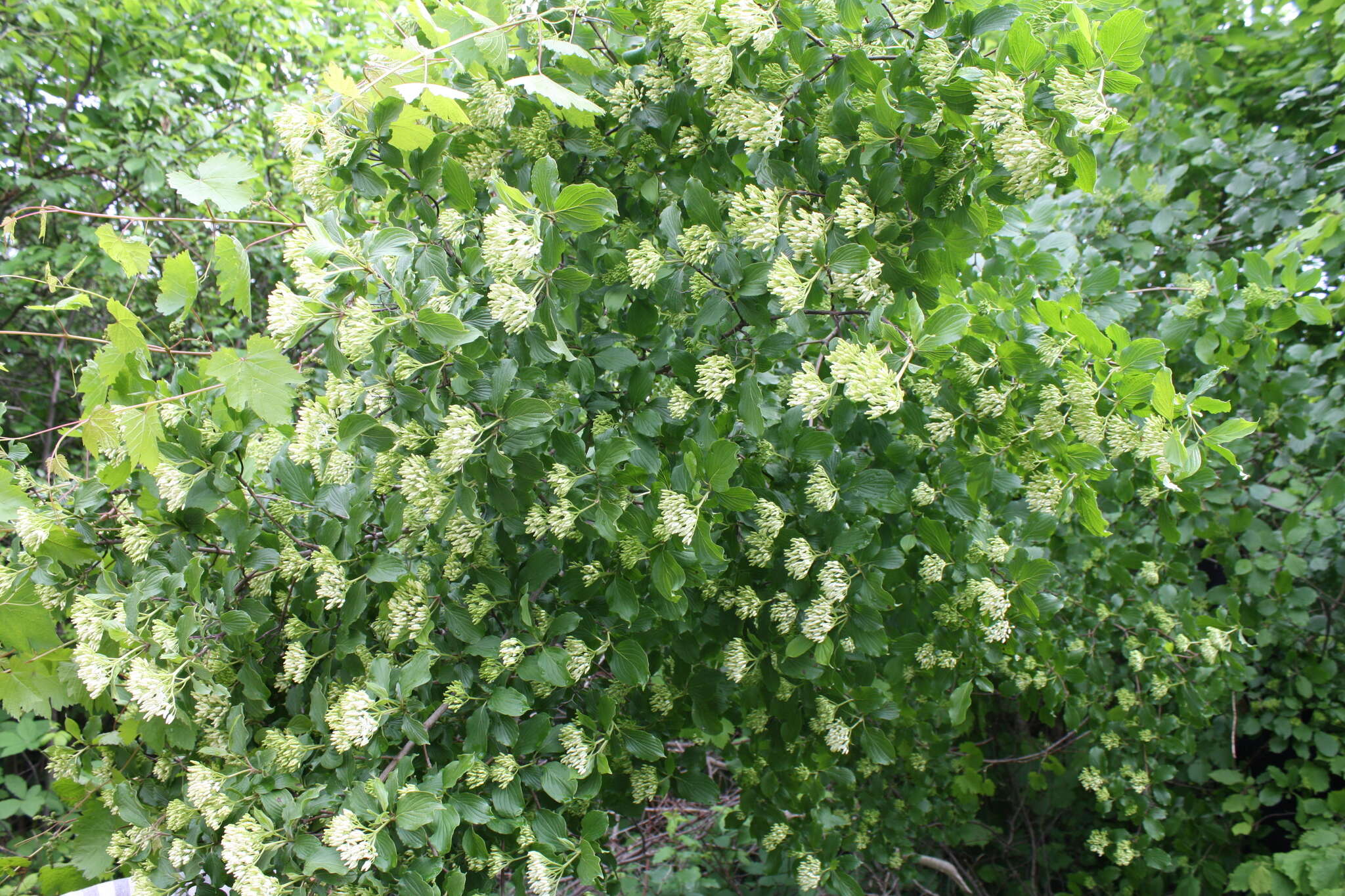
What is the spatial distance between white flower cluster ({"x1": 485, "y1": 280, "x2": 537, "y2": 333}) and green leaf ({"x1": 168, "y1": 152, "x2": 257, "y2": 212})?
471 mm

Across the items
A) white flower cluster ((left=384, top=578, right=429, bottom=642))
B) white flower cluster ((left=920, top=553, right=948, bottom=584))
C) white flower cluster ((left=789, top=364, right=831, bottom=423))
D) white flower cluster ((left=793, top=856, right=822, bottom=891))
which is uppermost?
white flower cluster ((left=789, top=364, right=831, bottom=423))

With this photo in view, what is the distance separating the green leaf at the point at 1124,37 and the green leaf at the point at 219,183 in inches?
50.2

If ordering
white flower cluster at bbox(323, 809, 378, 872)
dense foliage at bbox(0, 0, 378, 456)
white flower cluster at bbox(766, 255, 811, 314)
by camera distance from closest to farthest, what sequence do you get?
1. white flower cluster at bbox(323, 809, 378, 872)
2. white flower cluster at bbox(766, 255, 811, 314)
3. dense foliage at bbox(0, 0, 378, 456)

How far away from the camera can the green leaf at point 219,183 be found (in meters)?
1.26

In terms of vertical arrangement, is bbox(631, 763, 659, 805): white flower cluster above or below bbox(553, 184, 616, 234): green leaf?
below

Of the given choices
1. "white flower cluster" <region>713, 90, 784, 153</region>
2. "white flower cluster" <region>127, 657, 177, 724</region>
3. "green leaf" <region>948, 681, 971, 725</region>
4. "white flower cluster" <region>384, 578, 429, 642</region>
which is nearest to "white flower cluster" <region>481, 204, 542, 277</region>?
"white flower cluster" <region>713, 90, 784, 153</region>

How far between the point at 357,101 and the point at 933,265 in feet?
3.21

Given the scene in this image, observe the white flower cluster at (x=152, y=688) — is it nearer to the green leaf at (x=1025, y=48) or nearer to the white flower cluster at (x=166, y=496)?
the white flower cluster at (x=166, y=496)

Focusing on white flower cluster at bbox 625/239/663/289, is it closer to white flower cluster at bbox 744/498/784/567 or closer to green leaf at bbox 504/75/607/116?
green leaf at bbox 504/75/607/116

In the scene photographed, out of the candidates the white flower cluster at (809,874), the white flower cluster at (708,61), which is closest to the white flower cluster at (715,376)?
the white flower cluster at (708,61)

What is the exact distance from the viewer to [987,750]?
3631mm

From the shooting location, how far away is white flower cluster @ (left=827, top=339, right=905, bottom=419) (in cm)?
106

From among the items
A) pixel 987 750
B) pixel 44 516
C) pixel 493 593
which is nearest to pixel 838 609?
pixel 493 593

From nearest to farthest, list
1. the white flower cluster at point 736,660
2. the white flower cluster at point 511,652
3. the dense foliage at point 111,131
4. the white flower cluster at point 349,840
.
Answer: the white flower cluster at point 349,840 → the white flower cluster at point 511,652 → the white flower cluster at point 736,660 → the dense foliage at point 111,131
